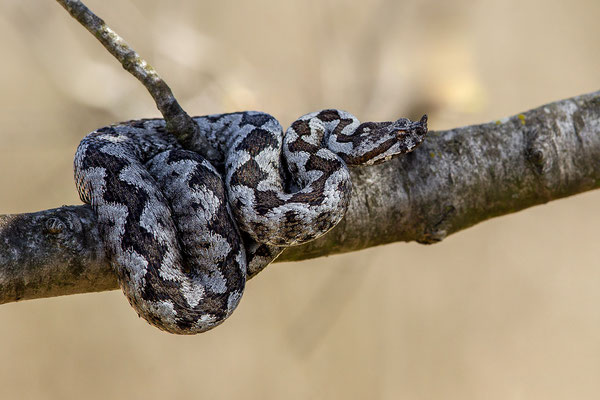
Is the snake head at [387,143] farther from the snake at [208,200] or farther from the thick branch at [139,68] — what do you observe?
the thick branch at [139,68]

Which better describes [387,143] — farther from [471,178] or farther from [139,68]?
[139,68]

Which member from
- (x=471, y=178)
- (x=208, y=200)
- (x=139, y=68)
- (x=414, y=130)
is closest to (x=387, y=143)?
(x=414, y=130)

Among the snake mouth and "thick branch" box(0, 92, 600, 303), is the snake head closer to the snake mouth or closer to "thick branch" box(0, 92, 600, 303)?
the snake mouth

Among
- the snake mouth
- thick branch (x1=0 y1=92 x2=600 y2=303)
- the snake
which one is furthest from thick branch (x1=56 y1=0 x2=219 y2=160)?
the snake mouth

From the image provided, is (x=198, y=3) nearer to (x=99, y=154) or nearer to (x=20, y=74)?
(x=20, y=74)

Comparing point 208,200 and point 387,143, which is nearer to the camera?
point 208,200
